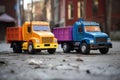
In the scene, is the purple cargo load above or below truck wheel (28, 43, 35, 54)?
above

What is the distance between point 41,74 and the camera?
14.1 metres

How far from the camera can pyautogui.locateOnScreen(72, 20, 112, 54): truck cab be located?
1093 inches

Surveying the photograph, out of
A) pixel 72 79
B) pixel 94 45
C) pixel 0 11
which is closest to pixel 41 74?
pixel 72 79

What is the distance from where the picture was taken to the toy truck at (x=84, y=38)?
2784 centimetres

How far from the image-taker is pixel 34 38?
2903 cm

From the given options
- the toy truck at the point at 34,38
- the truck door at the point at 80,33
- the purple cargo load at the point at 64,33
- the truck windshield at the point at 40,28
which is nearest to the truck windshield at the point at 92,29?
Answer: the truck door at the point at 80,33

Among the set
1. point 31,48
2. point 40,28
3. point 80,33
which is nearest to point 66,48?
point 80,33

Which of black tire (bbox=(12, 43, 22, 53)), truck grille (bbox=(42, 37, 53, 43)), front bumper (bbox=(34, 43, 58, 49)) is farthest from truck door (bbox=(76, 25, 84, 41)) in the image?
black tire (bbox=(12, 43, 22, 53))

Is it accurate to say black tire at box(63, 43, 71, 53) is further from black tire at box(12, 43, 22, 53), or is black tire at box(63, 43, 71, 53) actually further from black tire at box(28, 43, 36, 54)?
black tire at box(12, 43, 22, 53)

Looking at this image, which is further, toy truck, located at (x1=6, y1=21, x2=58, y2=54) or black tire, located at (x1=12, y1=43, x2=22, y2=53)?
black tire, located at (x1=12, y1=43, x2=22, y2=53)

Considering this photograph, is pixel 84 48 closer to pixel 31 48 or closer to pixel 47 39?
pixel 47 39

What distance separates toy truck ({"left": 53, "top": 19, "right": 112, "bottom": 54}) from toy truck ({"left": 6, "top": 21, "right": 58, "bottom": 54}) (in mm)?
1650

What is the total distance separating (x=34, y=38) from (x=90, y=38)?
165 inches

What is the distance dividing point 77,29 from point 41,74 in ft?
52.6
